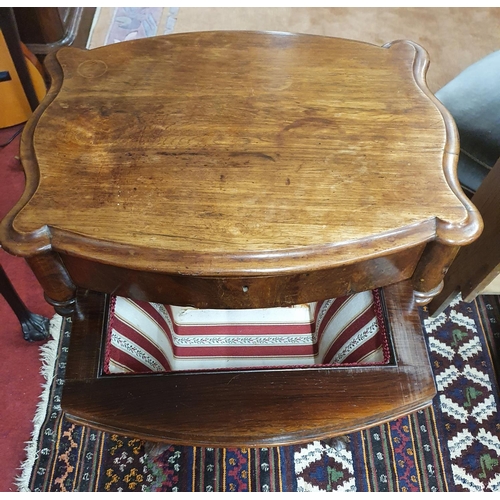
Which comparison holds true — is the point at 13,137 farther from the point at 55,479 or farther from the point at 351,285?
the point at 351,285

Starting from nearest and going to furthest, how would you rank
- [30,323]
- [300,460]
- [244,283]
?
[244,283] < [300,460] < [30,323]

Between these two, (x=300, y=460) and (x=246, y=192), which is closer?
(x=246, y=192)

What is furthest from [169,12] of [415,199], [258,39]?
[415,199]

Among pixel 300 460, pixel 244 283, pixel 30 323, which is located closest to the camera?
pixel 244 283

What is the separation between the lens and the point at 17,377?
0.99 metres

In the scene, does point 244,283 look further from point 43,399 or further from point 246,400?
point 43,399

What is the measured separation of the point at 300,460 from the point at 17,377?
585mm

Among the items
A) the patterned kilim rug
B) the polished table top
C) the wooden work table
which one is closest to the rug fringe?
the patterned kilim rug

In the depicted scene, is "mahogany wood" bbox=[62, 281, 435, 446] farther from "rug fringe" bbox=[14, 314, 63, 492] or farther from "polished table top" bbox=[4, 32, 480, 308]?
"rug fringe" bbox=[14, 314, 63, 492]

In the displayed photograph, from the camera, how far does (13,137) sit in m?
1.36

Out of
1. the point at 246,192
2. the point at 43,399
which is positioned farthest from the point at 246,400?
the point at 43,399

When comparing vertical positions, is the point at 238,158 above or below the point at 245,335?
above

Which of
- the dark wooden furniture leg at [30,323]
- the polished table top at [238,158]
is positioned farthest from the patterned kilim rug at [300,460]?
the polished table top at [238,158]
